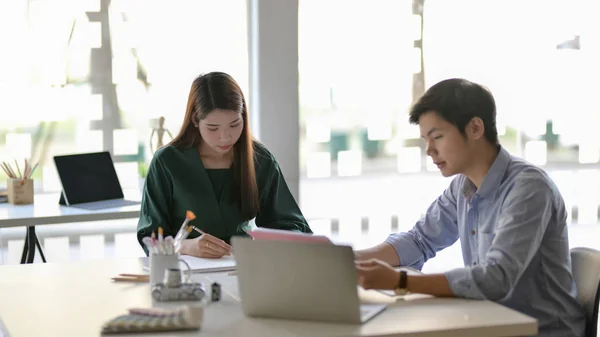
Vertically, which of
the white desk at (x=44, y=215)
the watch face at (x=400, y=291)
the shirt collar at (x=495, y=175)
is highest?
the shirt collar at (x=495, y=175)

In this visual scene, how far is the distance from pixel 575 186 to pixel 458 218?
309 centimetres

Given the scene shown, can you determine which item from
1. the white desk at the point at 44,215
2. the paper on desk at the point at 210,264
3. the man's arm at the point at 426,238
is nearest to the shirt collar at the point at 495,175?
the man's arm at the point at 426,238

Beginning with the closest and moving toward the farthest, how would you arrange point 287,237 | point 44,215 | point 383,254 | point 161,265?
point 287,237, point 161,265, point 383,254, point 44,215

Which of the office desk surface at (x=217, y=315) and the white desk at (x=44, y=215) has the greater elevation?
the office desk surface at (x=217, y=315)

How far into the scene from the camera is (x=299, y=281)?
77.0 inches

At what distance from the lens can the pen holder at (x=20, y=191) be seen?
4.03 meters

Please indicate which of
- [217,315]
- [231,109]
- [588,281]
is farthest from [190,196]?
[588,281]

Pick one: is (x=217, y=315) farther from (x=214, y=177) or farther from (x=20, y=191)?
(x=20, y=191)

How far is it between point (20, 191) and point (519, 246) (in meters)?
2.53

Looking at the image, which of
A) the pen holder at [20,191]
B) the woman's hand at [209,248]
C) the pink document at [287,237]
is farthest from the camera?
the pen holder at [20,191]

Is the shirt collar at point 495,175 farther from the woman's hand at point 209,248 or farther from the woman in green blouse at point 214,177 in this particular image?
the woman in green blouse at point 214,177

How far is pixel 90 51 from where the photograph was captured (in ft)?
14.6

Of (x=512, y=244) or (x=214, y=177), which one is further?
(x=214, y=177)

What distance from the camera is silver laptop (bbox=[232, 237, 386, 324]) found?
1.92 metres
